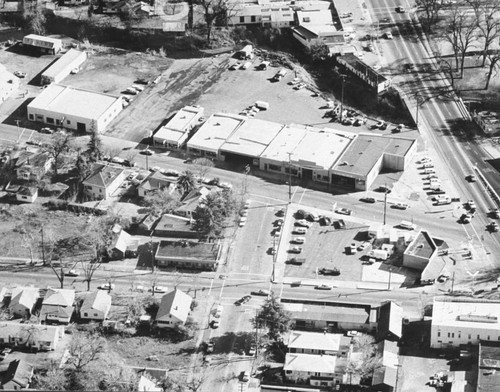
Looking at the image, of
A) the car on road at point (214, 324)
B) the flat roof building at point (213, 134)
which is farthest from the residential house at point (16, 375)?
the flat roof building at point (213, 134)

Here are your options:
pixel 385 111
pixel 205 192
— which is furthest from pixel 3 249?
pixel 385 111

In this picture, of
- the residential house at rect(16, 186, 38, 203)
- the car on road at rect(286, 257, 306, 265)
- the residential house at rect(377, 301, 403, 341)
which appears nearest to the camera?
the residential house at rect(377, 301, 403, 341)

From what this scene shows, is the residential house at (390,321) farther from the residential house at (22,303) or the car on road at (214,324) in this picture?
the residential house at (22,303)

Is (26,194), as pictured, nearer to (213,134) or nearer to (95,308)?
(95,308)

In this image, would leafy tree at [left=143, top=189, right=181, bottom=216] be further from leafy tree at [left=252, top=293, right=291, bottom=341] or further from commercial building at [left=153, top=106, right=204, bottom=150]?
leafy tree at [left=252, top=293, right=291, bottom=341]

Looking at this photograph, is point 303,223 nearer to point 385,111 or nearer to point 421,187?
point 421,187

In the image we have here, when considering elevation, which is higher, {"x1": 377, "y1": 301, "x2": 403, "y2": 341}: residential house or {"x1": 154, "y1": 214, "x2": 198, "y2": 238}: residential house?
{"x1": 154, "y1": 214, "x2": 198, "y2": 238}: residential house

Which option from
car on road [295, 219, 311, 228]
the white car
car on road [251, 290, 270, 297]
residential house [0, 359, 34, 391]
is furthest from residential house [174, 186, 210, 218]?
residential house [0, 359, 34, 391]
